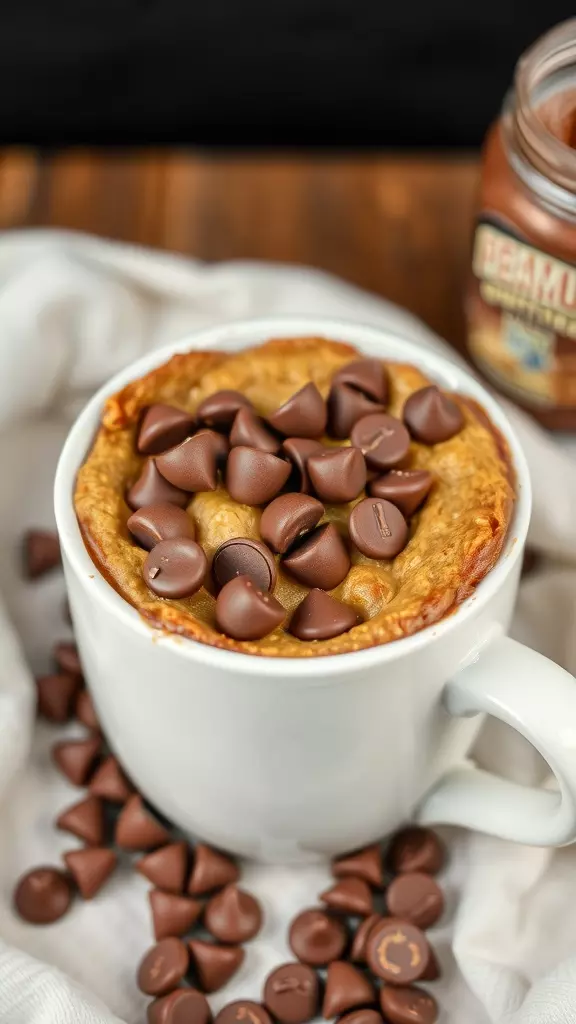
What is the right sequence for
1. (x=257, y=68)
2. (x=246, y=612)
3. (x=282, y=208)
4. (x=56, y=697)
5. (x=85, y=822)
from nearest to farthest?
(x=246, y=612) → (x=85, y=822) → (x=56, y=697) → (x=282, y=208) → (x=257, y=68)

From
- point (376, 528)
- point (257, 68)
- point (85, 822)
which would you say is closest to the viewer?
point (376, 528)

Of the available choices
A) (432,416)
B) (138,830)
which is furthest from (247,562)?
(138,830)

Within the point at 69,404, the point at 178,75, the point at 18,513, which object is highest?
the point at 178,75

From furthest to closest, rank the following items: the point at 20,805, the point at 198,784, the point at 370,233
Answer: the point at 370,233
the point at 20,805
the point at 198,784

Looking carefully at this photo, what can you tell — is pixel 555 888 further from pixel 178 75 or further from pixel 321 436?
pixel 178 75

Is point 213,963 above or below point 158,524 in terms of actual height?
below

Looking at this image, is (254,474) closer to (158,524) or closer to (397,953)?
(158,524)

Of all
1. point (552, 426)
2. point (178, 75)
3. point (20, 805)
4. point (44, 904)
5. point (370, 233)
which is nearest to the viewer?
point (44, 904)

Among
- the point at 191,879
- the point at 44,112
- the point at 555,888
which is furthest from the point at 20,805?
the point at 44,112
